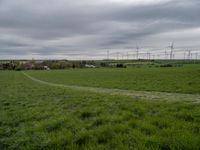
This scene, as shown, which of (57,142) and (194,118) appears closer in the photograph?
(57,142)

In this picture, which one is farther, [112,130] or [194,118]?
[194,118]

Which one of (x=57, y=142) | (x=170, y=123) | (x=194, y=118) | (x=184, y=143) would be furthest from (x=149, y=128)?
(x=57, y=142)

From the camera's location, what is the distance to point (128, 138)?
16.3ft

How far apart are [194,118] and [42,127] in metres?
5.11

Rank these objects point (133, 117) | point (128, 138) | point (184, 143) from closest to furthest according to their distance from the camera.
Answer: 1. point (184, 143)
2. point (128, 138)
3. point (133, 117)

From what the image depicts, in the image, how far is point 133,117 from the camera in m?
7.09

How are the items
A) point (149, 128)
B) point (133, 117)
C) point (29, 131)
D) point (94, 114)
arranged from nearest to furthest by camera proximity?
point (149, 128) → point (29, 131) → point (133, 117) → point (94, 114)

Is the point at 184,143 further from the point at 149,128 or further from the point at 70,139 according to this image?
the point at 70,139

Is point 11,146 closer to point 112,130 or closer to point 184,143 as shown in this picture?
point 112,130

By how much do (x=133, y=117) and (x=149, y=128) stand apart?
4.87 ft

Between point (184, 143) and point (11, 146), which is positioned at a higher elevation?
point (184, 143)

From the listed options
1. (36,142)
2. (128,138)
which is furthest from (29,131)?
(128,138)

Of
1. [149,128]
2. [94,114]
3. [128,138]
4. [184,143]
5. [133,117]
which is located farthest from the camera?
[94,114]

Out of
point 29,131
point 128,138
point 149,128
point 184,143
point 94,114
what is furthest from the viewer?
point 94,114
